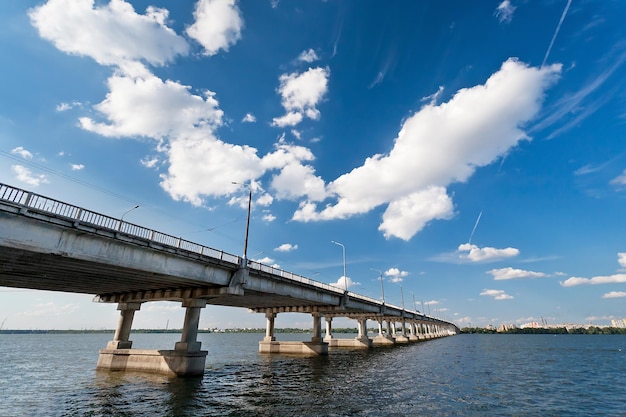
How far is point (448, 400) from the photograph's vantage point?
21297 mm

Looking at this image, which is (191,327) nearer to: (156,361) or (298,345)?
(156,361)

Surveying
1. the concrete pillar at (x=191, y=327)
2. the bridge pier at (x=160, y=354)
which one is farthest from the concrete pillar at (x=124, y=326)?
the concrete pillar at (x=191, y=327)

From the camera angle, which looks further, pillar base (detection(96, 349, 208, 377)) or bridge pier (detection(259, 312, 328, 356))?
bridge pier (detection(259, 312, 328, 356))

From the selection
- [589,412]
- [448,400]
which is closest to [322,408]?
[448,400]

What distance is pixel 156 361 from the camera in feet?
106

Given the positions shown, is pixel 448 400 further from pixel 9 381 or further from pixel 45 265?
pixel 9 381

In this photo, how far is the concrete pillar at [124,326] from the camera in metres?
36.0

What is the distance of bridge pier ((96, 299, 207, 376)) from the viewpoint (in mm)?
30997

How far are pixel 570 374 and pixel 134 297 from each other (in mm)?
48905

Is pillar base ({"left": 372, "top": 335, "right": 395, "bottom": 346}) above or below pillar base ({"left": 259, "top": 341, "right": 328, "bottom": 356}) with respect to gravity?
above

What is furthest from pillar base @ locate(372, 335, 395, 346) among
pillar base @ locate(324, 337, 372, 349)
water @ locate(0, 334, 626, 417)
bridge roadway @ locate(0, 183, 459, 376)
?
water @ locate(0, 334, 626, 417)

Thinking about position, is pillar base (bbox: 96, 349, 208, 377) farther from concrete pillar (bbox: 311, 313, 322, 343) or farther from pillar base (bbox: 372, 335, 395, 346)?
pillar base (bbox: 372, 335, 395, 346)

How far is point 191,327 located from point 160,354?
13.4 feet

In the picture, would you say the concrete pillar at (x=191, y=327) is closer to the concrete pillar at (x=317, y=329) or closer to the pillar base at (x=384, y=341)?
the concrete pillar at (x=317, y=329)
